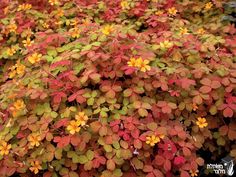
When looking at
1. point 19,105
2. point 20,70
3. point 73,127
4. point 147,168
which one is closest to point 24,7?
point 20,70

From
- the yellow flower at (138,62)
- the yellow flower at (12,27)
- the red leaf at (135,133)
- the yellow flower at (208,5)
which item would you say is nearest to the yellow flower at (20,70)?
the yellow flower at (12,27)

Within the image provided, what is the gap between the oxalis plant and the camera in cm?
222

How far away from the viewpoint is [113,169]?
2.15 metres

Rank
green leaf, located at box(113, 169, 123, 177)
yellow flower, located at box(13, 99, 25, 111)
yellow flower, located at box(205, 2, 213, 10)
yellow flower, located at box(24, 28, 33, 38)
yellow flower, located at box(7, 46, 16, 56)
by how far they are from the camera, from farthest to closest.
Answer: yellow flower, located at box(205, 2, 213, 10) < yellow flower, located at box(24, 28, 33, 38) < yellow flower, located at box(7, 46, 16, 56) < yellow flower, located at box(13, 99, 25, 111) < green leaf, located at box(113, 169, 123, 177)

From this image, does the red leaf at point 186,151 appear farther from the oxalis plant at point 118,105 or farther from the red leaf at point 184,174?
the red leaf at point 184,174

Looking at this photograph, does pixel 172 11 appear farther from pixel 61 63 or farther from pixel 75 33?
pixel 61 63

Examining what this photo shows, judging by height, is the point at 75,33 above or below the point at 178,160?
above

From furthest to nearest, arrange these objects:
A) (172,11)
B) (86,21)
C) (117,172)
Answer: (172,11) → (86,21) → (117,172)

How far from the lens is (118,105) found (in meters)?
2.32

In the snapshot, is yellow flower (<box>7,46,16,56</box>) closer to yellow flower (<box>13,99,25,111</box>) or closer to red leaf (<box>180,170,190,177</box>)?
yellow flower (<box>13,99,25,111</box>)

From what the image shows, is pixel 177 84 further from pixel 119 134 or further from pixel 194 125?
pixel 119 134

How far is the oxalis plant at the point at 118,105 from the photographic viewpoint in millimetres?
2217

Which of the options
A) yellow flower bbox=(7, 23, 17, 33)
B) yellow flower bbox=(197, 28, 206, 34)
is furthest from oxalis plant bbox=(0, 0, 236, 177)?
yellow flower bbox=(7, 23, 17, 33)

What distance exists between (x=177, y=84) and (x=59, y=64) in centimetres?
76
